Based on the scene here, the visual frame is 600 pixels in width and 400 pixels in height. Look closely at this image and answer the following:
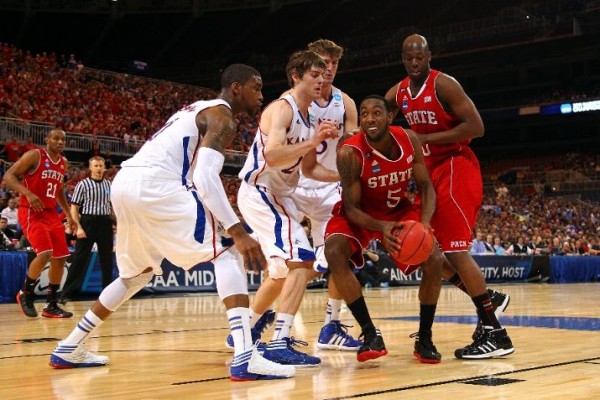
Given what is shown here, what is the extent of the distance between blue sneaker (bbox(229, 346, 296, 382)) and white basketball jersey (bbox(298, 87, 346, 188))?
1788mm

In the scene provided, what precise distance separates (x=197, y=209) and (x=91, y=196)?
6.89m

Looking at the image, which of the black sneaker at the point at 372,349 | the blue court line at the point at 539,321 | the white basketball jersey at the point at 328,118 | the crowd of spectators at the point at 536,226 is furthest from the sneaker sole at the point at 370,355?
the crowd of spectators at the point at 536,226

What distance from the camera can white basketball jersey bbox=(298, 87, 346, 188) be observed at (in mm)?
5898

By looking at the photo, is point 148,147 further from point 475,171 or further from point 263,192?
point 475,171

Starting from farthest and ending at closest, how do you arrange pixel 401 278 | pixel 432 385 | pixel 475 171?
pixel 401 278 < pixel 475 171 < pixel 432 385

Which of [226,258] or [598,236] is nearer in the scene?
[226,258]

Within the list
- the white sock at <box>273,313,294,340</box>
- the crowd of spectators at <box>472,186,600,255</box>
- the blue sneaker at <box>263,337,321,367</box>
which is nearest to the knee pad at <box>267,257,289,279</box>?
the white sock at <box>273,313,294,340</box>

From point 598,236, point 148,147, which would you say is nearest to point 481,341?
point 148,147

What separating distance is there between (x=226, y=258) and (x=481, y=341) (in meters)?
1.89

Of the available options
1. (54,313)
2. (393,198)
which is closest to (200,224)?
(393,198)

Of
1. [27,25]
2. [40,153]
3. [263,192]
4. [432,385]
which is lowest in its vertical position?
[432,385]

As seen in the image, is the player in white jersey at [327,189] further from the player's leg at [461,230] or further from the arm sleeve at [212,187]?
the arm sleeve at [212,187]

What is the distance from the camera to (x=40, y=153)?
9.34m

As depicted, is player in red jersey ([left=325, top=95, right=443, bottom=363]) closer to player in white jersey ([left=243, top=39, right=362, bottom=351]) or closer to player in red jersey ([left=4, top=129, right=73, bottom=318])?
player in white jersey ([left=243, top=39, right=362, bottom=351])
